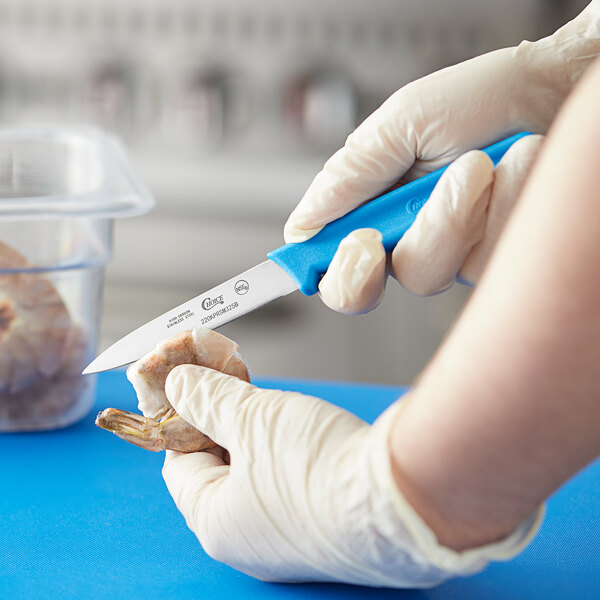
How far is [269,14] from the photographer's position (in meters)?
2.97

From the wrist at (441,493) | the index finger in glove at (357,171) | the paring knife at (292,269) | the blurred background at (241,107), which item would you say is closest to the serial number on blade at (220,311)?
the paring knife at (292,269)

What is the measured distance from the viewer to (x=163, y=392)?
84cm

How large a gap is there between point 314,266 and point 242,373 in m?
0.15

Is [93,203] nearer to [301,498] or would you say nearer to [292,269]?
[292,269]

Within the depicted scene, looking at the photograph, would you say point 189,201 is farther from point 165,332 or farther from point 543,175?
point 543,175

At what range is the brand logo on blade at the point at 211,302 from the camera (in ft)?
2.87

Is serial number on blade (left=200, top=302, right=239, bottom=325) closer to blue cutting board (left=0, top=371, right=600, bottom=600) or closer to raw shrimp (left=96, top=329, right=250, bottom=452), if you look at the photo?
raw shrimp (left=96, top=329, right=250, bottom=452)

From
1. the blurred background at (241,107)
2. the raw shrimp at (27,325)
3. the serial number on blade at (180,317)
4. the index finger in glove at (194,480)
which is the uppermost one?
the serial number on blade at (180,317)

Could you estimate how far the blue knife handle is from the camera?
0.80 m

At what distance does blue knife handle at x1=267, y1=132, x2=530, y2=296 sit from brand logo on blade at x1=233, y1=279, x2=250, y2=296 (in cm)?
4

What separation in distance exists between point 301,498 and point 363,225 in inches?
12.6

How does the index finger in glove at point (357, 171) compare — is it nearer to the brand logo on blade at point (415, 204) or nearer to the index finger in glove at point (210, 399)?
the brand logo on blade at point (415, 204)

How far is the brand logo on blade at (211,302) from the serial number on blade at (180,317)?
0.06 feet

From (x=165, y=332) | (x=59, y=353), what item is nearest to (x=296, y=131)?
(x=59, y=353)
